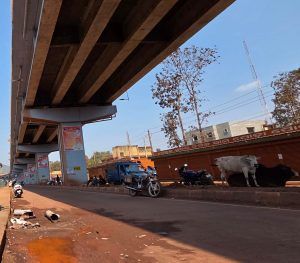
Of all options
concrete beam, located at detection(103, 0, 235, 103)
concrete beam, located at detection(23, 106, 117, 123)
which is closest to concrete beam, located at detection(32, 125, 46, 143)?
concrete beam, located at detection(23, 106, 117, 123)

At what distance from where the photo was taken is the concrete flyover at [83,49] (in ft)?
56.7

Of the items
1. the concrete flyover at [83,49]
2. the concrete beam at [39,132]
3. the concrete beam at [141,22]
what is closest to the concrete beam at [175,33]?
the concrete flyover at [83,49]

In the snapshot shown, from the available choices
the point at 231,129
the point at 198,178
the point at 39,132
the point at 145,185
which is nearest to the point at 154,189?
the point at 145,185

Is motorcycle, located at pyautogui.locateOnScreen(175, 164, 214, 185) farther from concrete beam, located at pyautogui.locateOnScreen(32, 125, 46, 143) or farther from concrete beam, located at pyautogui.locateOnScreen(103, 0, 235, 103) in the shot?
concrete beam, located at pyautogui.locateOnScreen(32, 125, 46, 143)

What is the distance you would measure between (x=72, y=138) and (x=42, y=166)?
37352 millimetres

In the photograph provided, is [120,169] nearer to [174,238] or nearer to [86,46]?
[86,46]

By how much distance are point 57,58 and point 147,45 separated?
19.7 ft

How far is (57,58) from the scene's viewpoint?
81.4ft

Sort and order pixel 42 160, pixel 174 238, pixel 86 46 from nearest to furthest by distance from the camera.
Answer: pixel 174 238 < pixel 86 46 < pixel 42 160

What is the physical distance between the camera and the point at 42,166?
238 feet

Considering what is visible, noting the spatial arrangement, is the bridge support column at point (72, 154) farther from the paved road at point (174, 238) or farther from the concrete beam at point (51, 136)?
the paved road at point (174, 238)

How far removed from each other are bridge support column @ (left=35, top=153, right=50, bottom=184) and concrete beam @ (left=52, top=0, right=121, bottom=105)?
42.8 meters

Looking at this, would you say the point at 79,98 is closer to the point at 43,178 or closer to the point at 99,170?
the point at 99,170

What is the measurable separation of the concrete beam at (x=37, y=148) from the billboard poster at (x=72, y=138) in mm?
32666
